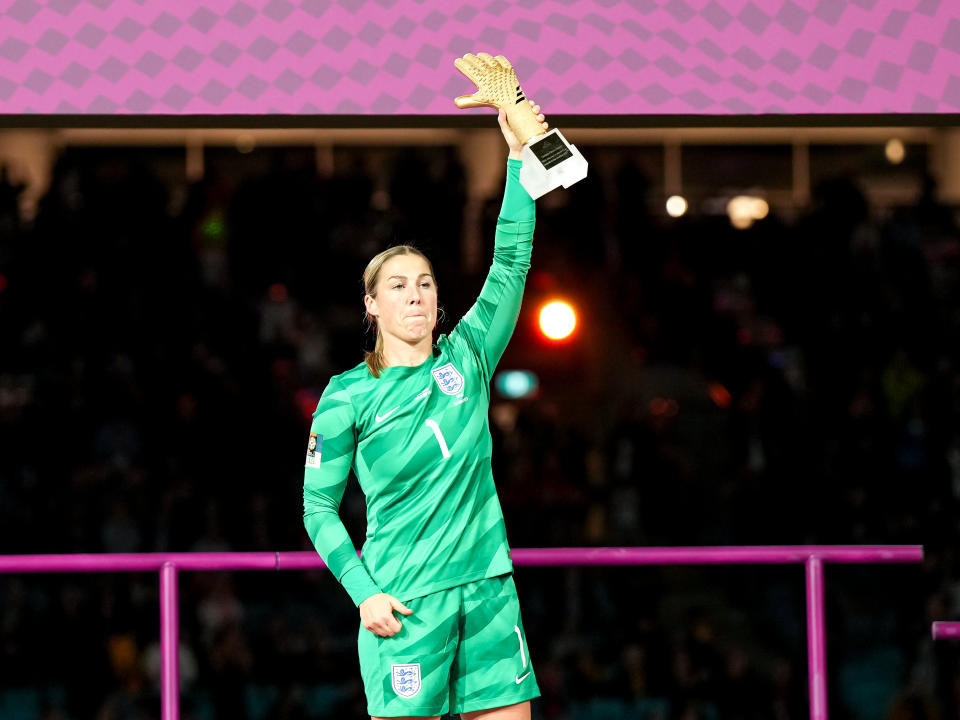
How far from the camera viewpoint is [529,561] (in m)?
3.31

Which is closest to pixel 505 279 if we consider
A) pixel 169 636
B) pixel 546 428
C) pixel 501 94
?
pixel 501 94

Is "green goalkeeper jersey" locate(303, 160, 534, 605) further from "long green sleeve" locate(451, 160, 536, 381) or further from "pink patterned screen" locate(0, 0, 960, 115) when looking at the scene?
"pink patterned screen" locate(0, 0, 960, 115)

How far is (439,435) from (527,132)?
2.42 feet

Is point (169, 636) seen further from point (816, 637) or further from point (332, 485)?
point (816, 637)

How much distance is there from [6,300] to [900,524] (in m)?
6.45

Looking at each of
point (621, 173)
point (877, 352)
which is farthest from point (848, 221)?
point (621, 173)

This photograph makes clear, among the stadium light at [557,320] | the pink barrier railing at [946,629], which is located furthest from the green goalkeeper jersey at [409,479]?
the stadium light at [557,320]

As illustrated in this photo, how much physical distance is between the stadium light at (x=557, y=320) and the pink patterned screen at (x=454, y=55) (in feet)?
20.2

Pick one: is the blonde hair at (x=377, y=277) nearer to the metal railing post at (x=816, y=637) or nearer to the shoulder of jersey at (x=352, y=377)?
the shoulder of jersey at (x=352, y=377)

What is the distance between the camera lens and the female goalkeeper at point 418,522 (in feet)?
8.93

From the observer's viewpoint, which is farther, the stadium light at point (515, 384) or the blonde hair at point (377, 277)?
the stadium light at point (515, 384)

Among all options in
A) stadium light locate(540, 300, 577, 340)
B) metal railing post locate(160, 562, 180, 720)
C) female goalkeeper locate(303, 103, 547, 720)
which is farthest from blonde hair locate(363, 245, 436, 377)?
stadium light locate(540, 300, 577, 340)

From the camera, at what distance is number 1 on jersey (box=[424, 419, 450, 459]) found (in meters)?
2.76

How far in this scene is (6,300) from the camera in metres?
9.19
